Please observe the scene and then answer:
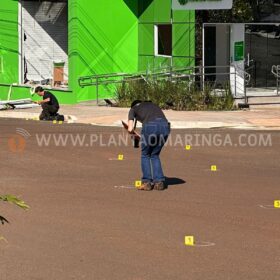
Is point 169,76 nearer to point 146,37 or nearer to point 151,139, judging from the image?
point 146,37

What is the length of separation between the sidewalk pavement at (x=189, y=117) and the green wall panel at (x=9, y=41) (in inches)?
224

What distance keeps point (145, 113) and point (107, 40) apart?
20235 mm

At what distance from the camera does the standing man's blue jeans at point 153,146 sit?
12.7 m

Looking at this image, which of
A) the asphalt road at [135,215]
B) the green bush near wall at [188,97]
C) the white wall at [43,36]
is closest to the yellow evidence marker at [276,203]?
the asphalt road at [135,215]

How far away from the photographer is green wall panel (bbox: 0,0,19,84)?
110 feet

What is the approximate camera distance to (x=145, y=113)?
12914mm

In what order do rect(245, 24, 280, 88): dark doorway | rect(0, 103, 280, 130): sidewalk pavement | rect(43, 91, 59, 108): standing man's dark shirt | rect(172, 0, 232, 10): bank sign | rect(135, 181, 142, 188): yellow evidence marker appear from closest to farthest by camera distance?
rect(135, 181, 142, 188): yellow evidence marker < rect(0, 103, 280, 130): sidewalk pavement < rect(43, 91, 59, 108): standing man's dark shirt < rect(172, 0, 232, 10): bank sign < rect(245, 24, 280, 88): dark doorway

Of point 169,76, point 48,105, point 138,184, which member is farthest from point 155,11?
point 138,184

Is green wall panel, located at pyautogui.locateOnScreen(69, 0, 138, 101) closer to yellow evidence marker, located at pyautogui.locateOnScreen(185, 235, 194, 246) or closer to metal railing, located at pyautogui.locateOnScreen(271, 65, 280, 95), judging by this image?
metal railing, located at pyautogui.locateOnScreen(271, 65, 280, 95)

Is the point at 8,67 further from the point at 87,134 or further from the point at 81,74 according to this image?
the point at 87,134

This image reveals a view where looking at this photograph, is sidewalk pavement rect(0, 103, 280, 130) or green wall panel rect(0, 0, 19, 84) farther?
green wall panel rect(0, 0, 19, 84)

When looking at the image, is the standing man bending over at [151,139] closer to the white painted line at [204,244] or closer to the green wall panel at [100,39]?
the white painted line at [204,244]

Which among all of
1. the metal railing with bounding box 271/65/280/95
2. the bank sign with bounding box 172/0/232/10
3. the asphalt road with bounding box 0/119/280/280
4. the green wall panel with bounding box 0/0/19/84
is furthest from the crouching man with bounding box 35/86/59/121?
the metal railing with bounding box 271/65/280/95

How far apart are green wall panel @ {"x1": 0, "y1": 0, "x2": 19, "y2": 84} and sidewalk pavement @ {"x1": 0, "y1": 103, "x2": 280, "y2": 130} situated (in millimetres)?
5689
